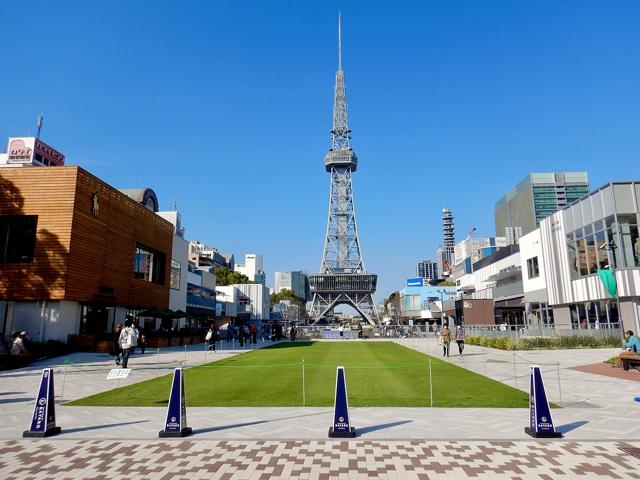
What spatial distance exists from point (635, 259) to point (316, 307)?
325ft

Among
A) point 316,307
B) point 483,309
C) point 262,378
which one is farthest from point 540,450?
point 316,307

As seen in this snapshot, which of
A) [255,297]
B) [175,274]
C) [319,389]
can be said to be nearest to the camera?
[319,389]

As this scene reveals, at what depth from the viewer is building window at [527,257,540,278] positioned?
42938mm

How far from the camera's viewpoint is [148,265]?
3988cm

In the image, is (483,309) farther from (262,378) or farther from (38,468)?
(38,468)

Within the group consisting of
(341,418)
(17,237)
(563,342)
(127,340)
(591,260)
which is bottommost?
(341,418)

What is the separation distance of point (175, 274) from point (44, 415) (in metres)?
40.4

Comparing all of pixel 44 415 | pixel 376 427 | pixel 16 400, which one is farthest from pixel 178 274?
pixel 376 427

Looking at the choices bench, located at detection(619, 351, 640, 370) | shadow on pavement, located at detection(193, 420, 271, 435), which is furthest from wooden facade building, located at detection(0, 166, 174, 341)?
bench, located at detection(619, 351, 640, 370)

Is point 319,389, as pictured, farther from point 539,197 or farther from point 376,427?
point 539,197

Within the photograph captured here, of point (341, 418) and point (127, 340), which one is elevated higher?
point (127, 340)

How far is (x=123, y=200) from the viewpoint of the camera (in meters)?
33.8

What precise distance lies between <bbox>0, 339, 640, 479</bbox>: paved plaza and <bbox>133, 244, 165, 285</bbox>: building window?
2727 centimetres

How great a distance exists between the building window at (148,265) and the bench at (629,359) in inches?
1312
